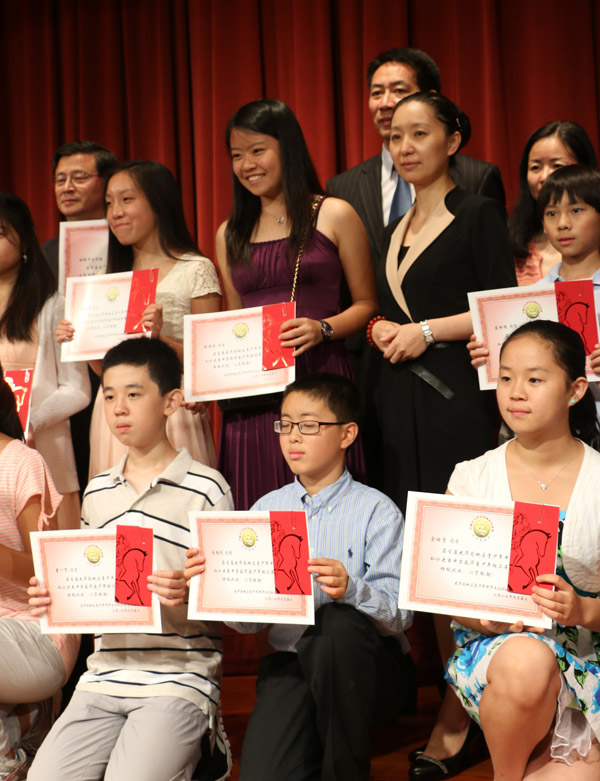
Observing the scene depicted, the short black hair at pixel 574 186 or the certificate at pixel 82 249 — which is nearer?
the short black hair at pixel 574 186

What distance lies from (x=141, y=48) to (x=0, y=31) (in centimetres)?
85

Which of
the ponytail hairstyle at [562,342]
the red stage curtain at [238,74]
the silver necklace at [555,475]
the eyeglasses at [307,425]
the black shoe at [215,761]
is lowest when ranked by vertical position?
the black shoe at [215,761]

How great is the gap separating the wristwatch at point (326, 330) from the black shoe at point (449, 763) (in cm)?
121

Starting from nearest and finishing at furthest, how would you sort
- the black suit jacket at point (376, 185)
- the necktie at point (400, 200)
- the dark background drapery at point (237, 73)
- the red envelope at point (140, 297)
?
1. the red envelope at point (140, 297)
2. the black suit jacket at point (376, 185)
3. the necktie at point (400, 200)
4. the dark background drapery at point (237, 73)

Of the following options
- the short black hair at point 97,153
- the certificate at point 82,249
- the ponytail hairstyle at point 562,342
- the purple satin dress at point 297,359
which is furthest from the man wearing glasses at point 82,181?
the ponytail hairstyle at point 562,342

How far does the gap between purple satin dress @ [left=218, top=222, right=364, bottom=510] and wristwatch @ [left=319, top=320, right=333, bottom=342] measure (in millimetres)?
72

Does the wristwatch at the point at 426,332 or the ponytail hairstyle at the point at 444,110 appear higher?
the ponytail hairstyle at the point at 444,110

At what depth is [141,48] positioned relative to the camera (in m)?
4.75

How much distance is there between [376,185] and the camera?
11.6ft

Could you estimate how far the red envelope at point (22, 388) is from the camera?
9.98 feet

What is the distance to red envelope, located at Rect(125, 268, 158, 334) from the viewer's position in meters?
3.03

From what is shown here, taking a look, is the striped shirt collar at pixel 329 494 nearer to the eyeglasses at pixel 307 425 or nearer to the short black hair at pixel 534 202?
the eyeglasses at pixel 307 425

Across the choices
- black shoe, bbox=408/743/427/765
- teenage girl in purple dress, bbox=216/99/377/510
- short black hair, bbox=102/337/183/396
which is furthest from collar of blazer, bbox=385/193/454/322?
black shoe, bbox=408/743/427/765

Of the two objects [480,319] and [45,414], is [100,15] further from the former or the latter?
[480,319]
